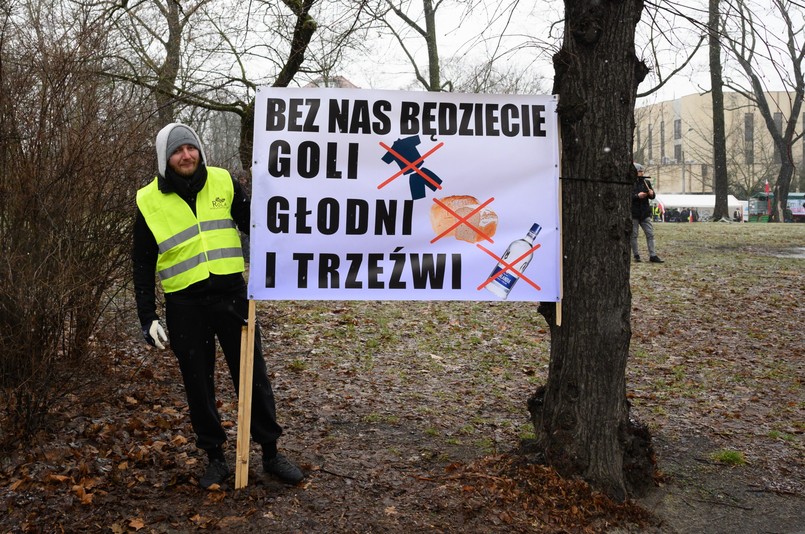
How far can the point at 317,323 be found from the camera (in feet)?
30.6

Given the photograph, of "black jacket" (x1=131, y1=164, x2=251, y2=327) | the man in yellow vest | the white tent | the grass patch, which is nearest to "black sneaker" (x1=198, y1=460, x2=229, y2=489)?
the man in yellow vest

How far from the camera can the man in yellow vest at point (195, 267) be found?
418cm

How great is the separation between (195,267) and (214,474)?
1216 mm

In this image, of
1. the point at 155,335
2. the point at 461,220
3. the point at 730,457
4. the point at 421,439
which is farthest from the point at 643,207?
the point at 155,335

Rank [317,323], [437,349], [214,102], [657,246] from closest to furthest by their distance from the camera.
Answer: [437,349] < [317,323] < [214,102] < [657,246]

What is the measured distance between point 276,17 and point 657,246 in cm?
1103

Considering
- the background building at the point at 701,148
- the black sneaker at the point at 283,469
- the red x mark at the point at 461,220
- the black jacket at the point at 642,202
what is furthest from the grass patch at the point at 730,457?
the background building at the point at 701,148

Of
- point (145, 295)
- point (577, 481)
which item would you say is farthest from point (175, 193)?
point (577, 481)

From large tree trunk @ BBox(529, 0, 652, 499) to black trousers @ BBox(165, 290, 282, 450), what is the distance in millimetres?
1737

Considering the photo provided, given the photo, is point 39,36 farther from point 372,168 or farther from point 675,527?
point 675,527

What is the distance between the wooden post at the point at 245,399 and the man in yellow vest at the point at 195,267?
0.38 ft

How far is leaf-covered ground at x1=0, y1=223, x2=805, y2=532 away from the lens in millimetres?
4133

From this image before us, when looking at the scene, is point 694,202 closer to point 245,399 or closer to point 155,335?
point 245,399

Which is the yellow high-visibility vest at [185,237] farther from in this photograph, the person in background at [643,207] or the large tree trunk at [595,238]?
the person in background at [643,207]
